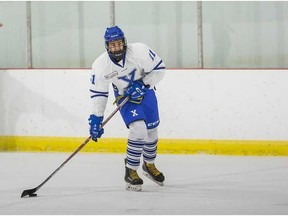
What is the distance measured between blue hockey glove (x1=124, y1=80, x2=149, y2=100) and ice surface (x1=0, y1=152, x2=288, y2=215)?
0.57m

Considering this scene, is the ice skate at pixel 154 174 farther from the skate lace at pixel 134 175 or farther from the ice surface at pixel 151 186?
the skate lace at pixel 134 175

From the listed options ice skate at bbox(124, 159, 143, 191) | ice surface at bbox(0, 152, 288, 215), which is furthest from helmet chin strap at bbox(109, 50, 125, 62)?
ice surface at bbox(0, 152, 288, 215)

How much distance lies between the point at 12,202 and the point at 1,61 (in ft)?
11.6

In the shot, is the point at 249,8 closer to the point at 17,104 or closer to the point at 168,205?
the point at 17,104

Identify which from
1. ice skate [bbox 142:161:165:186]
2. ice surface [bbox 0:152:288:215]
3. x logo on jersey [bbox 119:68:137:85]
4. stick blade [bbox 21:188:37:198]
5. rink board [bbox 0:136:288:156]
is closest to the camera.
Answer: ice surface [bbox 0:152:288:215]

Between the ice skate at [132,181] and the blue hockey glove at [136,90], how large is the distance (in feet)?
1.48

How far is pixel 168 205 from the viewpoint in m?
4.75

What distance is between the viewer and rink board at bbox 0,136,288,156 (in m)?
7.09

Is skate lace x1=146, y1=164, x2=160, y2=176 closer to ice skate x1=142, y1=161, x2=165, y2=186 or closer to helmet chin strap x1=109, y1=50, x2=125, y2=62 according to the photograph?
ice skate x1=142, y1=161, x2=165, y2=186

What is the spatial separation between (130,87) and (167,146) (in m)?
2.00

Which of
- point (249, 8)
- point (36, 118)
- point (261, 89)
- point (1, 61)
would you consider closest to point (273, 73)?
point (261, 89)

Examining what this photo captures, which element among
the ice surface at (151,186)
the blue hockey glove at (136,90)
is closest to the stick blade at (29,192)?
the ice surface at (151,186)

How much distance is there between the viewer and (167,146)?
7.30 meters

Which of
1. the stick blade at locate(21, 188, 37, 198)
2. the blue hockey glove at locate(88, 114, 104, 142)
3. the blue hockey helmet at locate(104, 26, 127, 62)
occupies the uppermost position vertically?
the blue hockey helmet at locate(104, 26, 127, 62)
